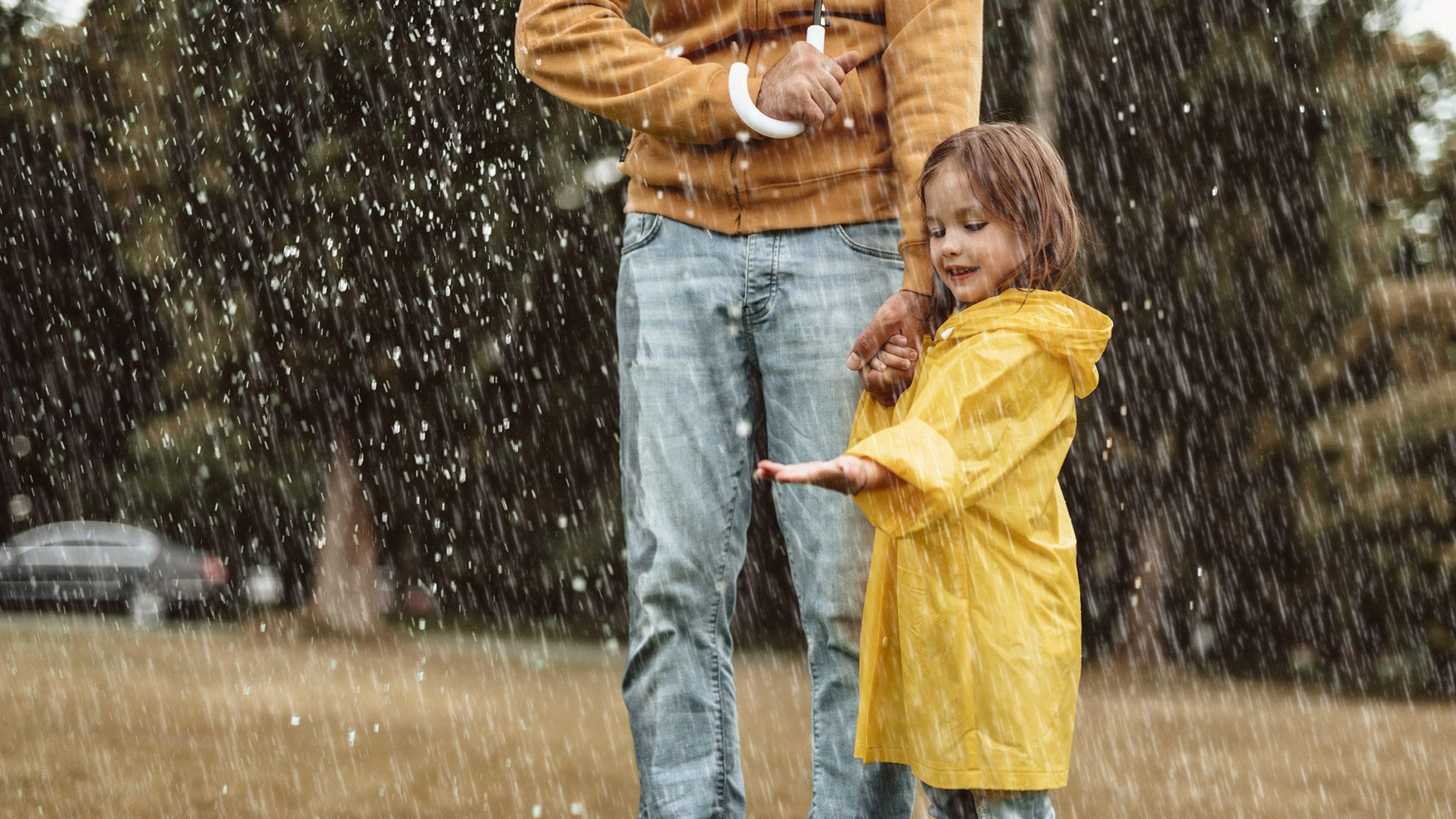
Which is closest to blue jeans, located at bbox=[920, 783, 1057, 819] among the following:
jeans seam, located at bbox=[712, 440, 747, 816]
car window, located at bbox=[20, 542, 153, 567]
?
jeans seam, located at bbox=[712, 440, 747, 816]

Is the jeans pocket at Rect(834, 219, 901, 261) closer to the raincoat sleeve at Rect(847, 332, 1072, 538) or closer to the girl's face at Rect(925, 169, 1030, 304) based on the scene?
the girl's face at Rect(925, 169, 1030, 304)

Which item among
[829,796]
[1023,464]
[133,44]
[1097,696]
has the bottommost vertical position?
[1097,696]

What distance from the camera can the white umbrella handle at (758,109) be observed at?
89.6 inches

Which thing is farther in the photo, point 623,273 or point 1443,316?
point 1443,316

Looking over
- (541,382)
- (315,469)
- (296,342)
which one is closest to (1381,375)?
(541,382)

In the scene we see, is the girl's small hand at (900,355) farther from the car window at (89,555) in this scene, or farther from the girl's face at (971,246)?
the car window at (89,555)

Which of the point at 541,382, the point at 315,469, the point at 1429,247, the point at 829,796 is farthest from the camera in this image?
the point at 315,469

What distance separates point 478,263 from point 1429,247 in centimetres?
889

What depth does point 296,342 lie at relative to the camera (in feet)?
43.2

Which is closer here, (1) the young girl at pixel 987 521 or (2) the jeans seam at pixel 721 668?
(1) the young girl at pixel 987 521

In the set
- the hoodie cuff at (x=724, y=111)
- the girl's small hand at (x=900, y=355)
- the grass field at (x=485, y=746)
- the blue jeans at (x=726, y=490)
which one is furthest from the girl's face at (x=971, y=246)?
the grass field at (x=485, y=746)

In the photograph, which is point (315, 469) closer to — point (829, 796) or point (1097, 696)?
point (1097, 696)

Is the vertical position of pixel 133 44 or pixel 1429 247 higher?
pixel 133 44

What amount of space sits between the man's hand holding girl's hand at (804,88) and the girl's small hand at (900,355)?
1.33ft
